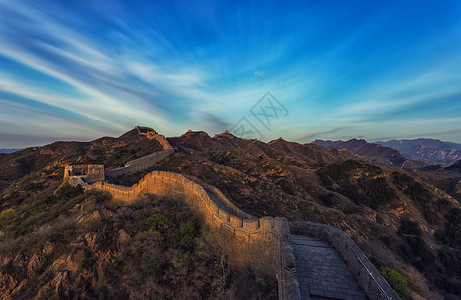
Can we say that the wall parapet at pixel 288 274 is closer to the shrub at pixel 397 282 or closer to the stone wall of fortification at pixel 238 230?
the stone wall of fortification at pixel 238 230

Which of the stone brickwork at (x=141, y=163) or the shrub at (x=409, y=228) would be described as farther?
the shrub at (x=409, y=228)

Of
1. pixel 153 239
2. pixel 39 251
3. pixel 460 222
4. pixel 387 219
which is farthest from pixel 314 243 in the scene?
pixel 460 222

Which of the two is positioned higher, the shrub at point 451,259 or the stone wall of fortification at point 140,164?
the stone wall of fortification at point 140,164

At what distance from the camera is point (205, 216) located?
13.3m

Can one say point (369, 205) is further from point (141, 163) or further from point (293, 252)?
point (141, 163)

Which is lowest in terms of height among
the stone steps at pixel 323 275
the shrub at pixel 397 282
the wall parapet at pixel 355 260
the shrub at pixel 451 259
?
the shrub at pixel 451 259

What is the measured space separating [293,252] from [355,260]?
2.65 m

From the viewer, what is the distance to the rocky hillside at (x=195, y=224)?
10.7 m

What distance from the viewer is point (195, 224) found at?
1341cm

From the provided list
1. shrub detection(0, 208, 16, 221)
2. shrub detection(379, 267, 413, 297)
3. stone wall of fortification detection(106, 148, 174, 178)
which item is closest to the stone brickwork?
stone wall of fortification detection(106, 148, 174, 178)

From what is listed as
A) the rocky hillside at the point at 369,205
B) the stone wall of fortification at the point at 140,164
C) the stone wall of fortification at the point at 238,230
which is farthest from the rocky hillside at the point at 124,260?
the stone wall of fortification at the point at 140,164

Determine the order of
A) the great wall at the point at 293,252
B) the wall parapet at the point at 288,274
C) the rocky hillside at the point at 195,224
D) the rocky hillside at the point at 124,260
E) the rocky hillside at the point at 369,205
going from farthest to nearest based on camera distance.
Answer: the rocky hillside at the point at 369,205
the rocky hillside at the point at 195,224
the rocky hillside at the point at 124,260
the great wall at the point at 293,252
the wall parapet at the point at 288,274

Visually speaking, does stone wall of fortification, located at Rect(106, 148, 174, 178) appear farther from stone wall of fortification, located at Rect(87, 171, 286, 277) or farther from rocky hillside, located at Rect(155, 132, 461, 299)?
stone wall of fortification, located at Rect(87, 171, 286, 277)

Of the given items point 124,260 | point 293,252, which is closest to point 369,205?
point 293,252
